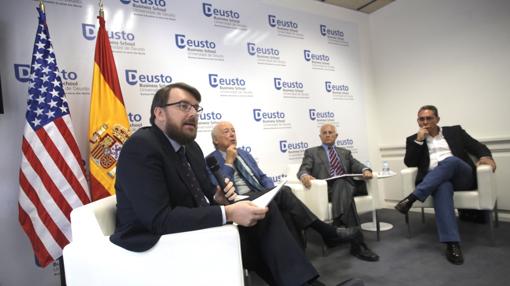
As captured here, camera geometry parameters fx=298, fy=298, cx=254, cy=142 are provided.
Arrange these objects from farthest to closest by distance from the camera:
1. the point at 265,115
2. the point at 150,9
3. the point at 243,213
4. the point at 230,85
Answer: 1. the point at 265,115
2. the point at 230,85
3. the point at 150,9
4. the point at 243,213

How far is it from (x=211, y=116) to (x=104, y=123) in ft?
3.84

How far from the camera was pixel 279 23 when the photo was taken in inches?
156

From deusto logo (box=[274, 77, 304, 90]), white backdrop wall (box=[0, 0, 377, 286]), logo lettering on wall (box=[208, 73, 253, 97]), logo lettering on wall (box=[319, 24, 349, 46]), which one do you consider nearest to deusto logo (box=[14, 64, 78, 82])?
white backdrop wall (box=[0, 0, 377, 286])

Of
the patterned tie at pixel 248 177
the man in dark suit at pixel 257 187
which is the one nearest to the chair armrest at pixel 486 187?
the man in dark suit at pixel 257 187

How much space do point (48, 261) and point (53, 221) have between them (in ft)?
0.91

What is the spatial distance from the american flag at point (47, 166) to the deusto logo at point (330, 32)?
3.43 m

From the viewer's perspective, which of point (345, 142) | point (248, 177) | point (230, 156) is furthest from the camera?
point (345, 142)

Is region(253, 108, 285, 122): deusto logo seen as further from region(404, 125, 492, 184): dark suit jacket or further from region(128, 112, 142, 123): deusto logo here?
region(404, 125, 492, 184): dark suit jacket

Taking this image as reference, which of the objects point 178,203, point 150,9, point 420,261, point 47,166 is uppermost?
point 150,9

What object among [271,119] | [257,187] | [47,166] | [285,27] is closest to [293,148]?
[271,119]

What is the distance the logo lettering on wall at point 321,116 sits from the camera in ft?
13.6

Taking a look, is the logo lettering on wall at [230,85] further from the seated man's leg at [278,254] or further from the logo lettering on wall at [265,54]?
the seated man's leg at [278,254]

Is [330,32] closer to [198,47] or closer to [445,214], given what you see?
[198,47]

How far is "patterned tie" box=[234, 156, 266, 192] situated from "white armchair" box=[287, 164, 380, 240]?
457 millimetres
